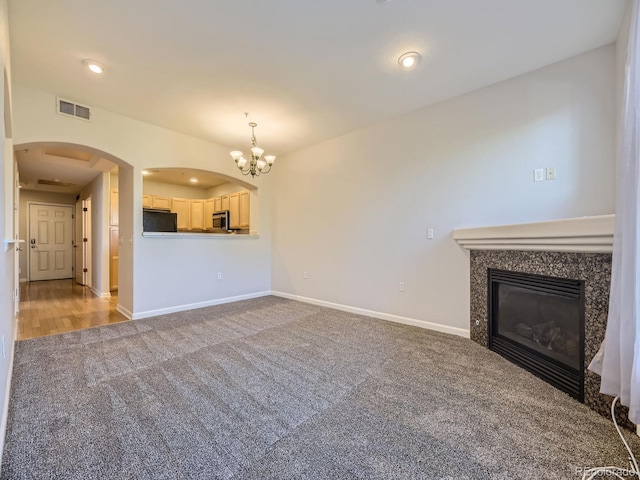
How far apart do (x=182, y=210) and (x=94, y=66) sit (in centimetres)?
496

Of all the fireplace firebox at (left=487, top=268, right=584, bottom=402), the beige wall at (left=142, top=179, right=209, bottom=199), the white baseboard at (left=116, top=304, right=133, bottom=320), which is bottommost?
the white baseboard at (left=116, top=304, right=133, bottom=320)

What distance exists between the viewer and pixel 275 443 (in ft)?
4.83

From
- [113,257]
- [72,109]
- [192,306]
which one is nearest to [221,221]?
[113,257]

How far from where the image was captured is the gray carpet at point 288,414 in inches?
52.4

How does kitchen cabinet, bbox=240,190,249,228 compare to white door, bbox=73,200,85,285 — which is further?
white door, bbox=73,200,85,285

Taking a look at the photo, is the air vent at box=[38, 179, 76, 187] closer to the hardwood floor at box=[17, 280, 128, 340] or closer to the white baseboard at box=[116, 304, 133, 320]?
the hardwood floor at box=[17, 280, 128, 340]

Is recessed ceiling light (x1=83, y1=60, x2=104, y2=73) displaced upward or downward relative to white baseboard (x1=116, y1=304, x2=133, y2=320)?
upward

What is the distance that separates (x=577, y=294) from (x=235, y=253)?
4425 mm

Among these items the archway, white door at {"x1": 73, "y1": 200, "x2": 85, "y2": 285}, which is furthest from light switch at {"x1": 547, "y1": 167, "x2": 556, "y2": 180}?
white door at {"x1": 73, "y1": 200, "x2": 85, "y2": 285}

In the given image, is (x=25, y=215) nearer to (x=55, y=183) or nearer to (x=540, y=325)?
(x=55, y=183)

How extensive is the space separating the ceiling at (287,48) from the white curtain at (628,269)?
0.96 m

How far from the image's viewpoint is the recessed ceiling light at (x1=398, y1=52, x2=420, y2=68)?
2428 millimetres

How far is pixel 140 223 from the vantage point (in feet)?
12.7

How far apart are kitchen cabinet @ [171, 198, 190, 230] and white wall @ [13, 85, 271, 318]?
9.49 feet
